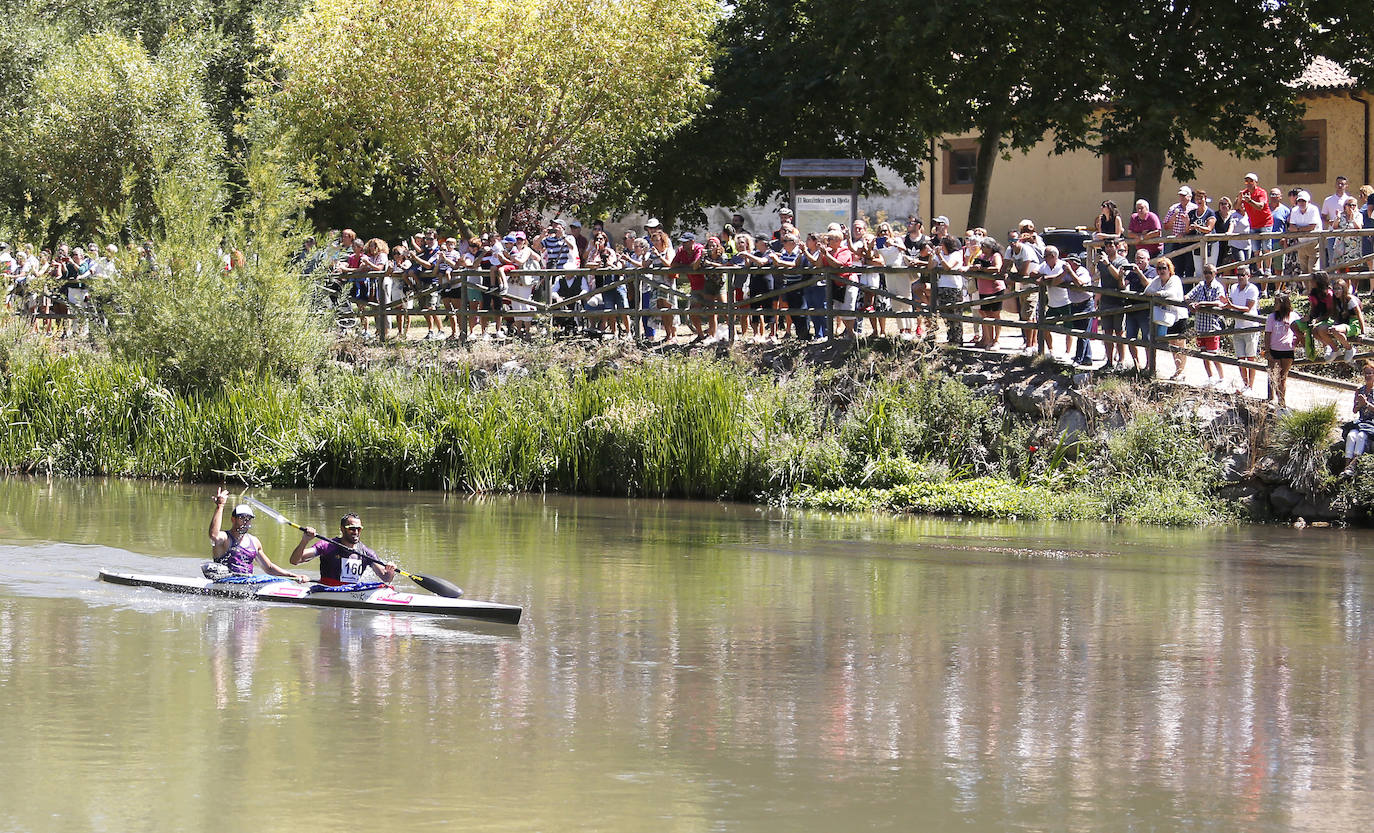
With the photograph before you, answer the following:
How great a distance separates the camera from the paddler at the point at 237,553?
16.0 meters

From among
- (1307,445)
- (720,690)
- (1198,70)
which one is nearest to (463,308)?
(1198,70)

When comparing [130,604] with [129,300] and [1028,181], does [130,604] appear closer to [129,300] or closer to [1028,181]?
[129,300]

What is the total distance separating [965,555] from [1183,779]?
27.2 feet

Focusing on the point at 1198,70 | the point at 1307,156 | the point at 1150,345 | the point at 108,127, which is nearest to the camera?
the point at 1150,345

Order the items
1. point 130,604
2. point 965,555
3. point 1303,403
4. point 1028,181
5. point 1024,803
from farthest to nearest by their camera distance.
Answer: point 1028,181 < point 1303,403 < point 965,555 < point 130,604 < point 1024,803

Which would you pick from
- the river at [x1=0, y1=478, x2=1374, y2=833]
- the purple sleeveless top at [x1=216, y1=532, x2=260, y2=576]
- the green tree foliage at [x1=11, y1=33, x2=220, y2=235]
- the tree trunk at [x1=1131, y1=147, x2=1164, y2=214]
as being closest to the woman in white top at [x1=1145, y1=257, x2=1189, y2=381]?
the river at [x1=0, y1=478, x2=1374, y2=833]

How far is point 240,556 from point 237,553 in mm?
39

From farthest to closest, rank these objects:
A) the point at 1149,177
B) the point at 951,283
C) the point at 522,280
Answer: the point at 1149,177, the point at 522,280, the point at 951,283

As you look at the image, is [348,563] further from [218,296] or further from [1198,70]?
[1198,70]

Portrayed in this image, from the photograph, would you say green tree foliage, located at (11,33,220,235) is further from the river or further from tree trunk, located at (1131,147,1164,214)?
the river

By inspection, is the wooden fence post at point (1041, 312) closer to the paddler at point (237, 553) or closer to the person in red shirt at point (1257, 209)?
the person in red shirt at point (1257, 209)

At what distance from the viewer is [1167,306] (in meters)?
21.8

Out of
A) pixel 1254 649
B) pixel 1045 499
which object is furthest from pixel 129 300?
pixel 1254 649

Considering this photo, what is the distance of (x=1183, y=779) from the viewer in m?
10.4
